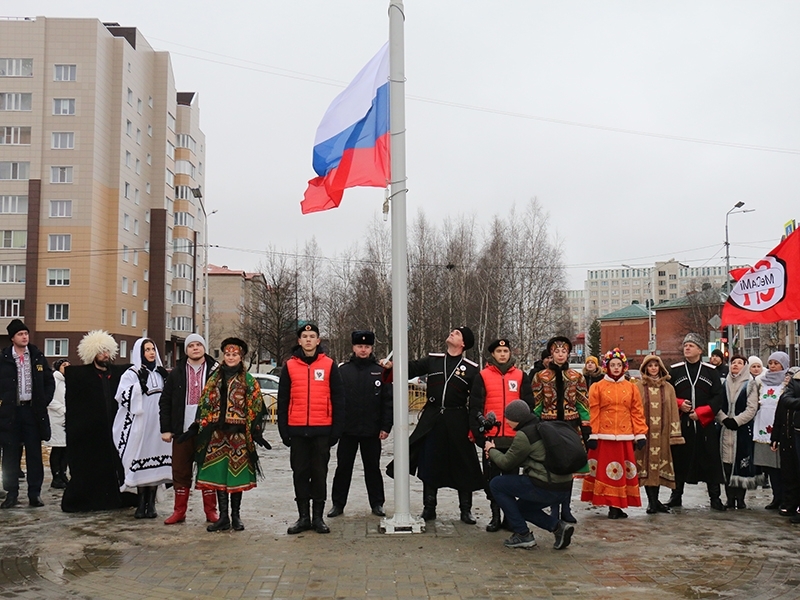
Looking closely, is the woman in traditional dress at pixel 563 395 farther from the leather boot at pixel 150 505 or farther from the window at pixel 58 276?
the window at pixel 58 276

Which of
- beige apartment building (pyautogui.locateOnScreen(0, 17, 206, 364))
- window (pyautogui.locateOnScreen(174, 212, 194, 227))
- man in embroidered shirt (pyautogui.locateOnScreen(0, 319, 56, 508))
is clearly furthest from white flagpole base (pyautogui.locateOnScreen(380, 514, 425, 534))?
window (pyautogui.locateOnScreen(174, 212, 194, 227))

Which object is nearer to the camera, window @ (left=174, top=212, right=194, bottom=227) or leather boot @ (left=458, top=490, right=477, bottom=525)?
leather boot @ (left=458, top=490, right=477, bottom=525)

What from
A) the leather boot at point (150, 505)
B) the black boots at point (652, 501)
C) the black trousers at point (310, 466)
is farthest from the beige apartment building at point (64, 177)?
the black boots at point (652, 501)

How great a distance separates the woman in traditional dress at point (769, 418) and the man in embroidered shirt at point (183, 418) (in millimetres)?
6658

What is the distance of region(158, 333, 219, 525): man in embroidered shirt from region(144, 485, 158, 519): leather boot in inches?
12.0

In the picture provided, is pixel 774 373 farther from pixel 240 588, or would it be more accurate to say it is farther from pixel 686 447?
pixel 240 588

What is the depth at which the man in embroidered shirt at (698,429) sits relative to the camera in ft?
32.2

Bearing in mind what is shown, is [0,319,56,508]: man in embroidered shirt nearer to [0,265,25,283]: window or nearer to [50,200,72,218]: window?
[50,200,72,218]: window

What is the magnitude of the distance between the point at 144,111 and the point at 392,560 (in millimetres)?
Result: 56829

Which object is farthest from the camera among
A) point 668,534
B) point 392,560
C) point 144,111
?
point 144,111

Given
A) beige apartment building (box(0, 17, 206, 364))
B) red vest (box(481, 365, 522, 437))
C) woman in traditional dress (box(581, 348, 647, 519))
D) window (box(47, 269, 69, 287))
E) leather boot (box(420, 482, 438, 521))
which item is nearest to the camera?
red vest (box(481, 365, 522, 437))

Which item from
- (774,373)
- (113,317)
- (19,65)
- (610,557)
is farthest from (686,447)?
(19,65)

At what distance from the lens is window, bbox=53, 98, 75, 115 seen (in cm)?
5178

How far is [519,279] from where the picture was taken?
45219 millimetres
